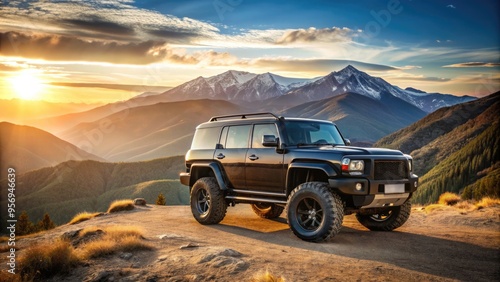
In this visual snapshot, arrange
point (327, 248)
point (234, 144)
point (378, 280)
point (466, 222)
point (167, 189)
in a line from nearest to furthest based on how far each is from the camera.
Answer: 1. point (378, 280)
2. point (327, 248)
3. point (234, 144)
4. point (466, 222)
5. point (167, 189)

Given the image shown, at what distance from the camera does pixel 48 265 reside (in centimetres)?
838

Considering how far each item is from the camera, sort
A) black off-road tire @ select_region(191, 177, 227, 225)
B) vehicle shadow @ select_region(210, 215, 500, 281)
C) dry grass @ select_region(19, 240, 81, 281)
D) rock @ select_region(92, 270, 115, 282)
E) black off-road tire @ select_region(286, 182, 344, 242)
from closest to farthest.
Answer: rock @ select_region(92, 270, 115, 282)
vehicle shadow @ select_region(210, 215, 500, 281)
dry grass @ select_region(19, 240, 81, 281)
black off-road tire @ select_region(286, 182, 344, 242)
black off-road tire @ select_region(191, 177, 227, 225)

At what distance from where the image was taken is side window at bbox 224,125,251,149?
11.6m

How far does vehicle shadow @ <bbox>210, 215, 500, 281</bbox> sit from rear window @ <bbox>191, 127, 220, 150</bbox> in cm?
238

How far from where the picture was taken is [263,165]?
10.9m

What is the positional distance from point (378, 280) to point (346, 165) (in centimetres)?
297

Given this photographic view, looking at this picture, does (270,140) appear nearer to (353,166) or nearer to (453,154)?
(353,166)

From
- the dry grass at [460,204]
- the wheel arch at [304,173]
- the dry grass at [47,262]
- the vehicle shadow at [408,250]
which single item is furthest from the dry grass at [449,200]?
the dry grass at [47,262]

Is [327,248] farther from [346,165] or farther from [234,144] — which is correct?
[234,144]

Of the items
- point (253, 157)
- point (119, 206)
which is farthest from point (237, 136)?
point (119, 206)

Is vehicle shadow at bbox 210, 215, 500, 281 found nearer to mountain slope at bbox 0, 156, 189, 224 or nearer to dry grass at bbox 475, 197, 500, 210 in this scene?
dry grass at bbox 475, 197, 500, 210

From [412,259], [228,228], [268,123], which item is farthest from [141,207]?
[412,259]

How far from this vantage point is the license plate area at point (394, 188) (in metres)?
9.72

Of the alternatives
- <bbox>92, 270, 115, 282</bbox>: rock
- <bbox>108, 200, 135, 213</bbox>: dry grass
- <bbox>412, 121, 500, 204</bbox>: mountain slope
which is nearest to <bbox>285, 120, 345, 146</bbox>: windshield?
<bbox>92, 270, 115, 282</bbox>: rock
